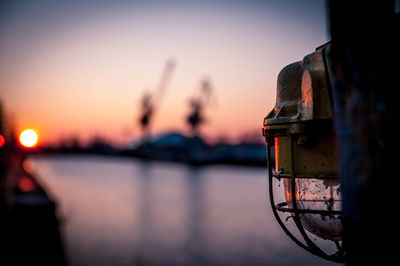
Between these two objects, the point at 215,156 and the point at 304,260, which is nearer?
the point at 304,260

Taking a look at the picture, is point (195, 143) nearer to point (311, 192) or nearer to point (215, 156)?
point (215, 156)

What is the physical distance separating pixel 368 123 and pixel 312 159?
28 cm

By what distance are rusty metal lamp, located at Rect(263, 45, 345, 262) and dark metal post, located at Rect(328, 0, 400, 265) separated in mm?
156

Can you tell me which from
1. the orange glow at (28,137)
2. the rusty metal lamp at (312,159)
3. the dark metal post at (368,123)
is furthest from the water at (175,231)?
the dark metal post at (368,123)

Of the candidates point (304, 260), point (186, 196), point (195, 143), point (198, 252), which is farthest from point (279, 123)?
point (195, 143)

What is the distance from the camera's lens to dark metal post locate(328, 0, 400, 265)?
0.83m

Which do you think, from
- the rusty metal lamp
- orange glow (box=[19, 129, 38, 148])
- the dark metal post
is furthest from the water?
the dark metal post

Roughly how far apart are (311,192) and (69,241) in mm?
15253

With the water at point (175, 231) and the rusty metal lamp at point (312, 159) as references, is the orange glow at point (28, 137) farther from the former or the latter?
the water at point (175, 231)

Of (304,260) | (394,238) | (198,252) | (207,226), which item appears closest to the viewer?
(394,238)

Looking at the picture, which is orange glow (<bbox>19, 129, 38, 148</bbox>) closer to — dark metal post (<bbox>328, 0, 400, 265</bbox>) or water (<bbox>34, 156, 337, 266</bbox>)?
dark metal post (<bbox>328, 0, 400, 265</bbox>)

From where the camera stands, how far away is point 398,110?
2.75ft

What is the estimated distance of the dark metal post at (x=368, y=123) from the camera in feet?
2.73

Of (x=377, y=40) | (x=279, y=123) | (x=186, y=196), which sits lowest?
(x=186, y=196)
